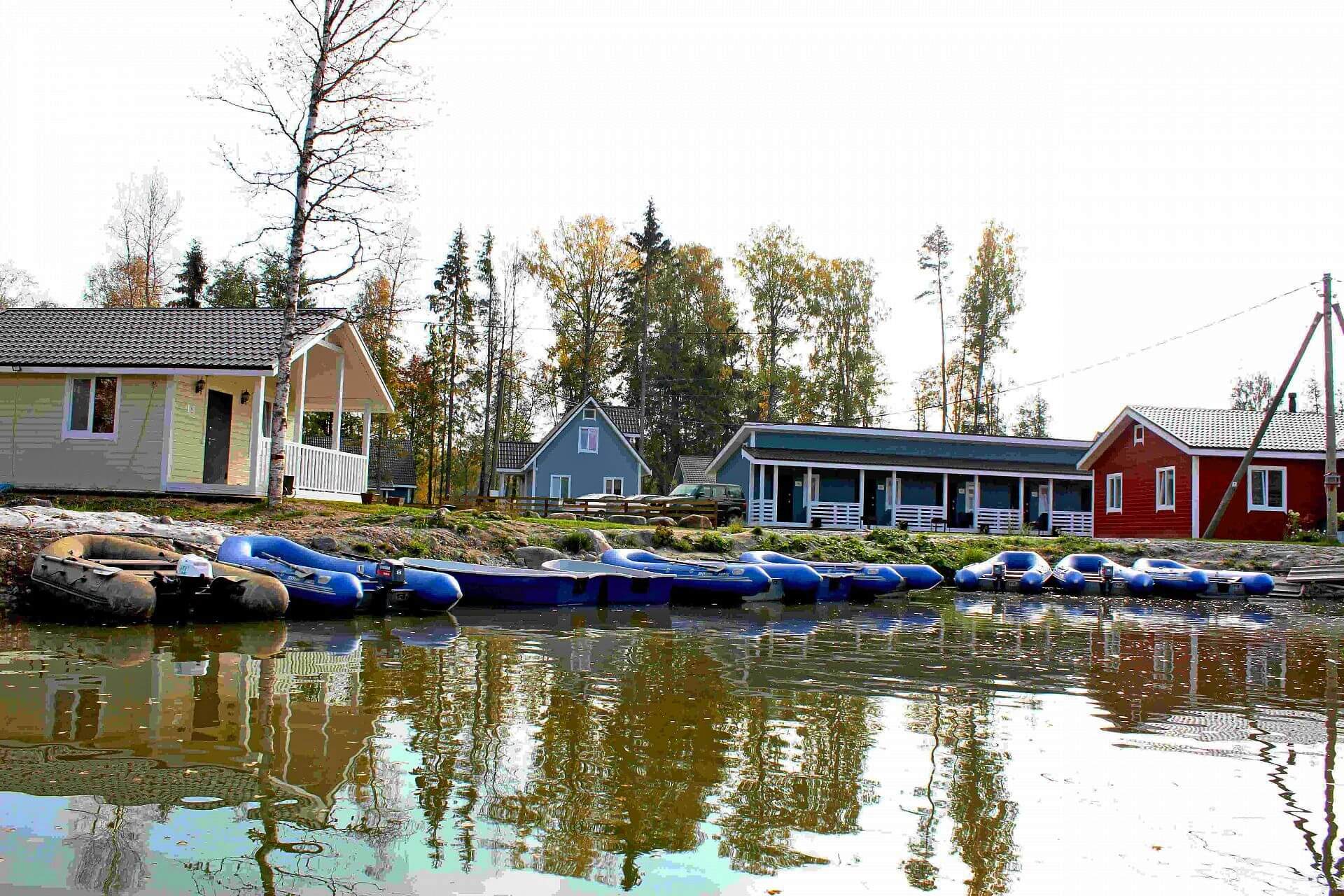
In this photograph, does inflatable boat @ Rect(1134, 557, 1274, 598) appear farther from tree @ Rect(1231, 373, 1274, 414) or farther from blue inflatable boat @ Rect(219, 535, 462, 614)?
tree @ Rect(1231, 373, 1274, 414)

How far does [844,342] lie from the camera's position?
163 ft

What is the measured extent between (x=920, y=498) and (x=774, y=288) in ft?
53.5

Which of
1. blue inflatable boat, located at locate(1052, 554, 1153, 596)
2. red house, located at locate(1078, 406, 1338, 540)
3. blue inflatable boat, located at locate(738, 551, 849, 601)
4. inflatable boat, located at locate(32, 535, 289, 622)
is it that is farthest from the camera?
red house, located at locate(1078, 406, 1338, 540)

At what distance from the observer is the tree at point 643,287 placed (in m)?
47.7

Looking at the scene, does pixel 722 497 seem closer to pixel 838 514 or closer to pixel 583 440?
pixel 838 514

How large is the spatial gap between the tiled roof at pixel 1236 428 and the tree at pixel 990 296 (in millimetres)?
15178

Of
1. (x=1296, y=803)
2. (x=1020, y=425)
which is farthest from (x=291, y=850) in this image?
(x=1020, y=425)

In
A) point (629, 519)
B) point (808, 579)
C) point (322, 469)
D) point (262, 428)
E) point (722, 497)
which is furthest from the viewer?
point (722, 497)

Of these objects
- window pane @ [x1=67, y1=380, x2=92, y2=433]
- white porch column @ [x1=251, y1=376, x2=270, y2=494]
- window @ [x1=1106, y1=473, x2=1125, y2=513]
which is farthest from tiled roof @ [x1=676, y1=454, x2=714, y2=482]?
window pane @ [x1=67, y1=380, x2=92, y2=433]

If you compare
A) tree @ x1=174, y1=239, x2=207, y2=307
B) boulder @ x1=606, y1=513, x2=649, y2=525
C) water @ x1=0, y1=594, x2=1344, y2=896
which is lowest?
water @ x1=0, y1=594, x2=1344, y2=896

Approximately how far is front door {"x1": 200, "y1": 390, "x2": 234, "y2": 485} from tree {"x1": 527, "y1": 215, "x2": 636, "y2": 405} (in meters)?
26.0

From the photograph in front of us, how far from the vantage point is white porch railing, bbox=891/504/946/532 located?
116 feet

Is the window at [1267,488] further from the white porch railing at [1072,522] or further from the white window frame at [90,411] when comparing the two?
the white window frame at [90,411]

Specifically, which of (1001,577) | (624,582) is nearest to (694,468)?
(1001,577)
